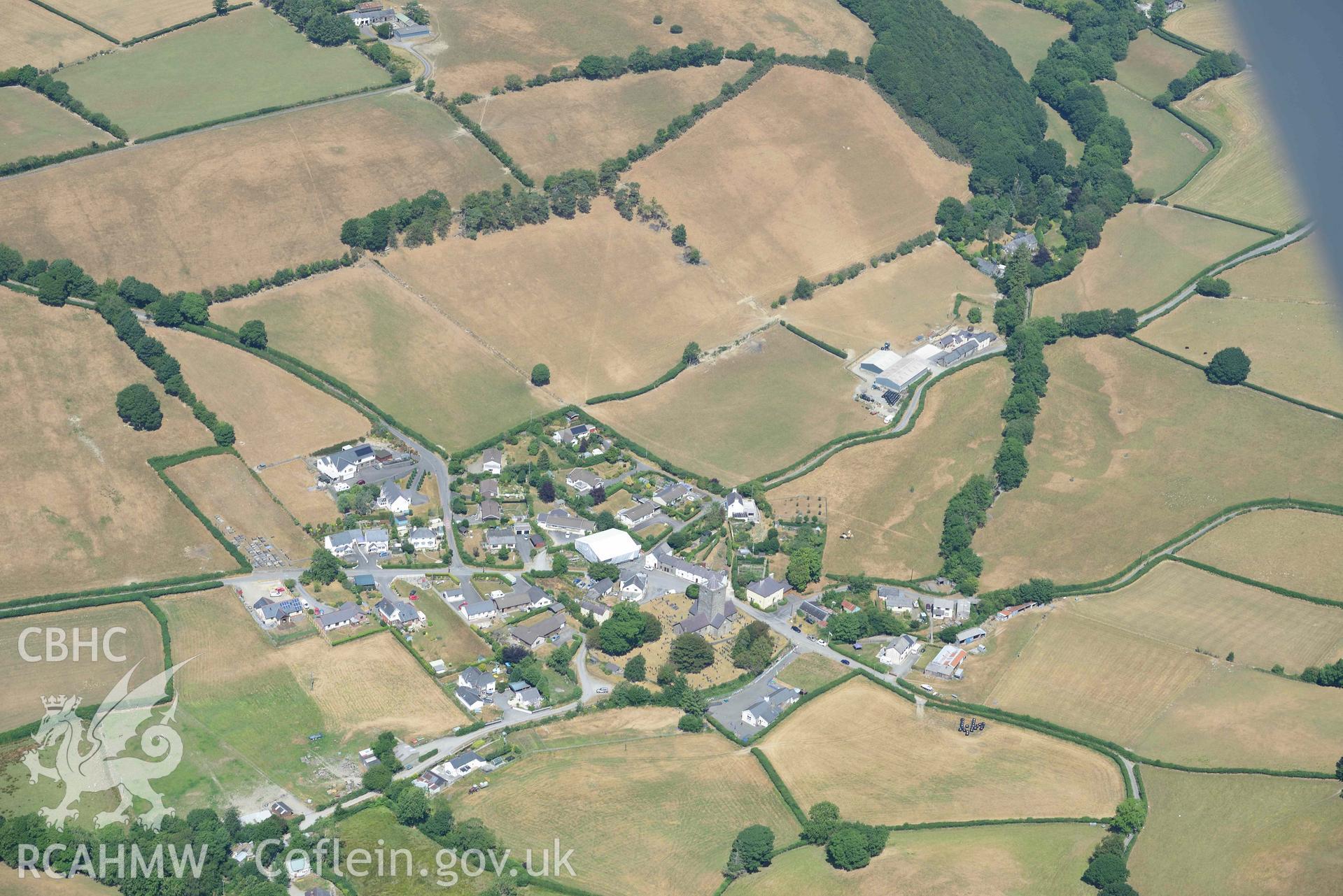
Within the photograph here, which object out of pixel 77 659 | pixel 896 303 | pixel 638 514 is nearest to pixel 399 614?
pixel 77 659

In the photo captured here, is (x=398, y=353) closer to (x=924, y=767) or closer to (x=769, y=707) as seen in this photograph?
(x=769, y=707)

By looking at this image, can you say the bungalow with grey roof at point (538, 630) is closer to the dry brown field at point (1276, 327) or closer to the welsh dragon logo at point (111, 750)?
the welsh dragon logo at point (111, 750)

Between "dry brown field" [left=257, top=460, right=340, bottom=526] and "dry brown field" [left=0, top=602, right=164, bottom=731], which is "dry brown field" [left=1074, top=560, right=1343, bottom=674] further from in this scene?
"dry brown field" [left=0, top=602, right=164, bottom=731]

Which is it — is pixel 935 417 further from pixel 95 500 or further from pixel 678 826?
pixel 95 500

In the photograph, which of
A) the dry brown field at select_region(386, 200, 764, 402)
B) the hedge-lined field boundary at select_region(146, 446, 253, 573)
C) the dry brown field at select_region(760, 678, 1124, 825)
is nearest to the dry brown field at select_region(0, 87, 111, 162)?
the dry brown field at select_region(386, 200, 764, 402)

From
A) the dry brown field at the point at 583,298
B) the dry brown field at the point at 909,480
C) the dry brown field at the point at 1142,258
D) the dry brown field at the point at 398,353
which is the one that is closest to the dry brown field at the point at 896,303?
the dry brown field at the point at 583,298

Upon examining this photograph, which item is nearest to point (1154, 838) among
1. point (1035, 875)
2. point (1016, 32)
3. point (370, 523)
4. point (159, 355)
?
point (1035, 875)
